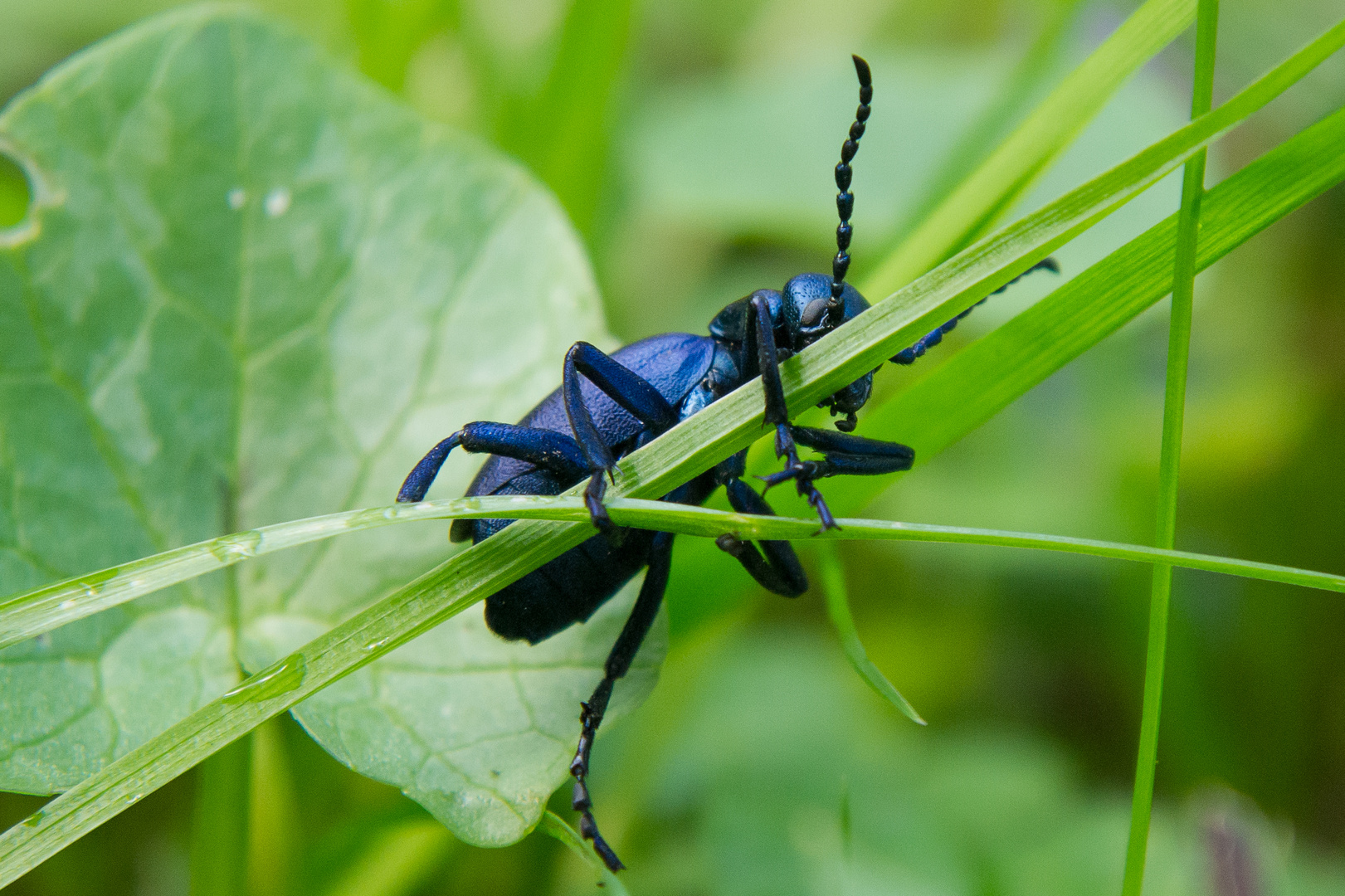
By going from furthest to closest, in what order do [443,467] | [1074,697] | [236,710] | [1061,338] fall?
1. [1074,697]
2. [443,467]
3. [1061,338]
4. [236,710]

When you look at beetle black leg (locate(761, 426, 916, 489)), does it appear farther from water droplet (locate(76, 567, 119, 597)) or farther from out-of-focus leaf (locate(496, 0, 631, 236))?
out-of-focus leaf (locate(496, 0, 631, 236))

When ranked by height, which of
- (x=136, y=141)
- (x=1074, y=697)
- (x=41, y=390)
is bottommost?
(x=1074, y=697)

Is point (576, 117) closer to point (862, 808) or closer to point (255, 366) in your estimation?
point (255, 366)

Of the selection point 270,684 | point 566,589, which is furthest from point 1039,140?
point 270,684

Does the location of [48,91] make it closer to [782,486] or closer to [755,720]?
[782,486]

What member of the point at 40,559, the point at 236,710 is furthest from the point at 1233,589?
the point at 40,559
